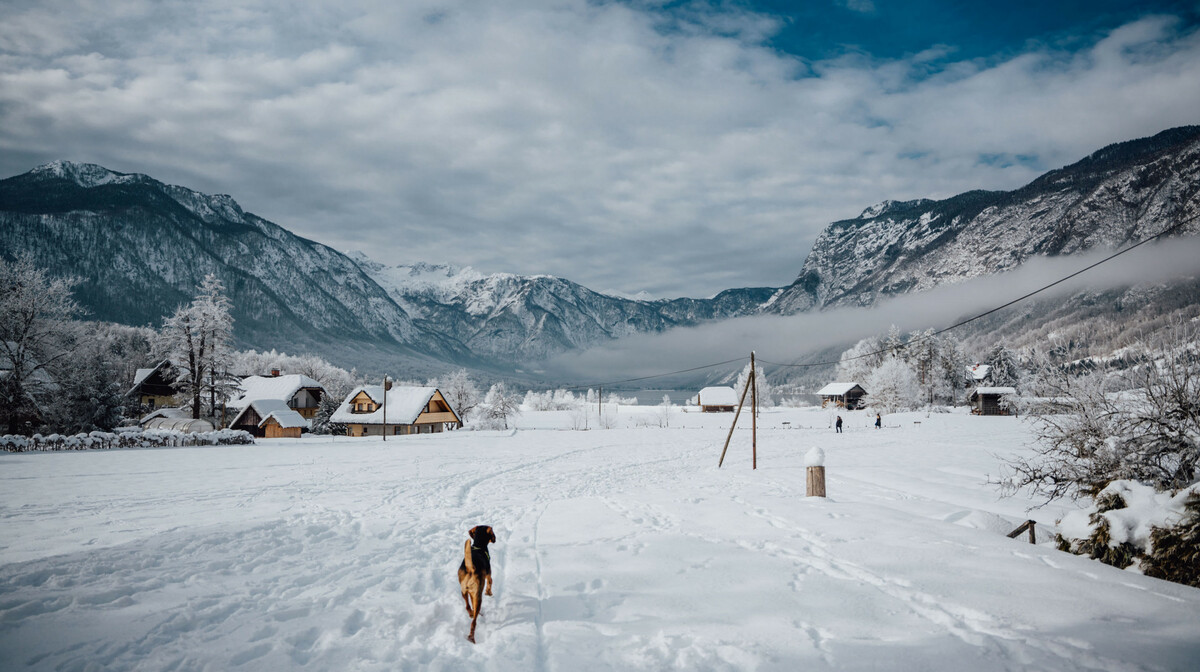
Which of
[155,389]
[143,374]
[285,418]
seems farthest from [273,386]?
[143,374]

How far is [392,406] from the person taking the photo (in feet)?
205

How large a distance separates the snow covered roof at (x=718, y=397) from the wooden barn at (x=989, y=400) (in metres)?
44.7

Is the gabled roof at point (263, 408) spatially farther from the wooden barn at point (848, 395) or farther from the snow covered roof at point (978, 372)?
the snow covered roof at point (978, 372)

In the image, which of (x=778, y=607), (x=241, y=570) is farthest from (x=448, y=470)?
(x=778, y=607)

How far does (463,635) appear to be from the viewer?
5.39 metres

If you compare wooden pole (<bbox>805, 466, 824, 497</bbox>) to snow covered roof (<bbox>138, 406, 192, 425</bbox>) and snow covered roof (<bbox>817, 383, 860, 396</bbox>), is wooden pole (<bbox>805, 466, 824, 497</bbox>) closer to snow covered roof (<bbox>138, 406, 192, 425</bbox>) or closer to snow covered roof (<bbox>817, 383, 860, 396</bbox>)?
snow covered roof (<bbox>138, 406, 192, 425</bbox>)

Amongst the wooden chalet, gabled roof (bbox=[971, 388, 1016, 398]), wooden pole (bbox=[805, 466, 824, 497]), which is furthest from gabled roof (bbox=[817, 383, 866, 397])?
the wooden chalet

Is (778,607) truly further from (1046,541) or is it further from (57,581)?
(57,581)

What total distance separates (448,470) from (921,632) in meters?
20.2

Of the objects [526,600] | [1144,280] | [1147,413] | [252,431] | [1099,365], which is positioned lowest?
[252,431]

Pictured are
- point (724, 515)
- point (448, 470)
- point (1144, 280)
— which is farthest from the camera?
point (1144, 280)

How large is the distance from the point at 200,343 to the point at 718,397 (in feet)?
315

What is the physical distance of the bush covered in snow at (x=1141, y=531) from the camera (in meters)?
6.60

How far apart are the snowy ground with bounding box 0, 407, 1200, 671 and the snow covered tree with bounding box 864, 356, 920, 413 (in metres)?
73.6
